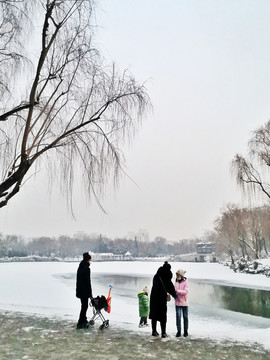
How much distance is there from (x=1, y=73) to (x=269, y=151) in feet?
41.5

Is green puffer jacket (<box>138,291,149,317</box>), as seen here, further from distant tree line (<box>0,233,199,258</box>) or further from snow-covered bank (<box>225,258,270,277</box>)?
distant tree line (<box>0,233,199,258</box>)

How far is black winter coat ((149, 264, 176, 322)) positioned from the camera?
6.34 metres

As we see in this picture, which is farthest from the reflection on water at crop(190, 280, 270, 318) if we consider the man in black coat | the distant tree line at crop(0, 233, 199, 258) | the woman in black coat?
the distant tree line at crop(0, 233, 199, 258)

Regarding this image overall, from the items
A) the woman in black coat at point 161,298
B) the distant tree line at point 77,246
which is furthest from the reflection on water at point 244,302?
the distant tree line at point 77,246

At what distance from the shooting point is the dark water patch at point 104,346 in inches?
201

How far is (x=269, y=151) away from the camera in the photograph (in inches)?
622

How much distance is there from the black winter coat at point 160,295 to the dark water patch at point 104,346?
0.41m

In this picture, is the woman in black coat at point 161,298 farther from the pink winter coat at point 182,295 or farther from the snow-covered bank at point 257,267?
the snow-covered bank at point 257,267

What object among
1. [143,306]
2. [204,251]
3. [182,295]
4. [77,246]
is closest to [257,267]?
[143,306]

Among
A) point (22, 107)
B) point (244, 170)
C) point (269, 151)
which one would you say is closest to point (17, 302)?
point (22, 107)

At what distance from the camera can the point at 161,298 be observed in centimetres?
641

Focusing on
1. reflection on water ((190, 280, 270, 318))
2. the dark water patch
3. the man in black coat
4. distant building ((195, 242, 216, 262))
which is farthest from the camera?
distant building ((195, 242, 216, 262))

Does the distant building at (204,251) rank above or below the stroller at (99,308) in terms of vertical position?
above

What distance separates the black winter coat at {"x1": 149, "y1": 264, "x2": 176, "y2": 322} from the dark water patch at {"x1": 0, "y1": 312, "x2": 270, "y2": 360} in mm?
Answer: 414
